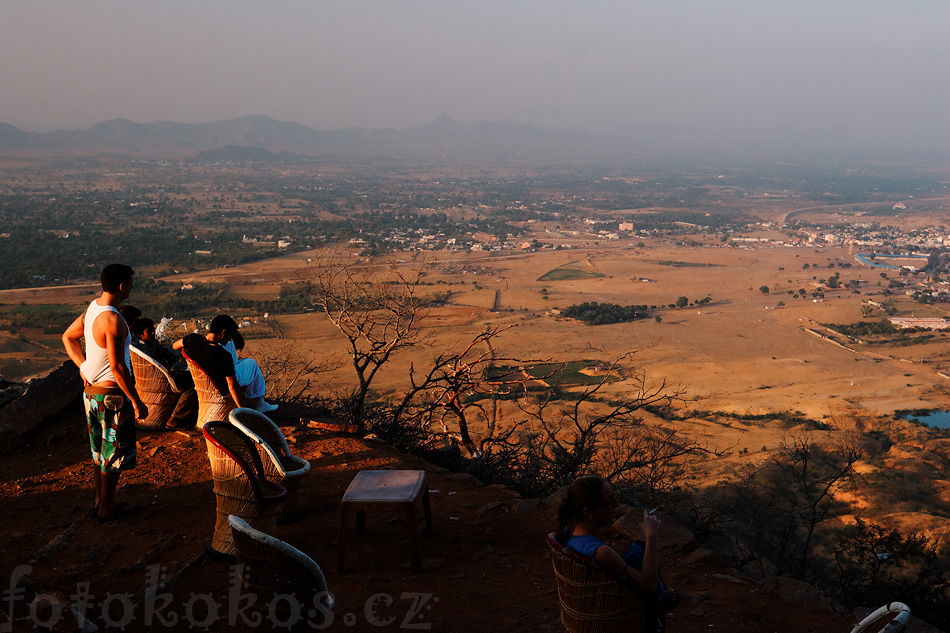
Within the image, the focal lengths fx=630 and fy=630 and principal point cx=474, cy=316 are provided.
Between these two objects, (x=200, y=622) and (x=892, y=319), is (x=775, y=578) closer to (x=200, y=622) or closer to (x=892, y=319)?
(x=200, y=622)

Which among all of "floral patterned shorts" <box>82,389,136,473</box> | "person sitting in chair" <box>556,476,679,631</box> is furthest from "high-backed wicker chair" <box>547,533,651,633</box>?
"floral patterned shorts" <box>82,389,136,473</box>

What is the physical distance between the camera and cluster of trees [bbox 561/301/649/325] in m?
36.4

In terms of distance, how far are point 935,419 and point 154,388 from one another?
25.0 metres

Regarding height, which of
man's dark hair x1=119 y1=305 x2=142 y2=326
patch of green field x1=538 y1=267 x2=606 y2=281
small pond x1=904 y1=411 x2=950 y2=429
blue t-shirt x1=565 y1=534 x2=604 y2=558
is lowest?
small pond x1=904 y1=411 x2=950 y2=429

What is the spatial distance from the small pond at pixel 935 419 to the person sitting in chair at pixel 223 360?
2336cm

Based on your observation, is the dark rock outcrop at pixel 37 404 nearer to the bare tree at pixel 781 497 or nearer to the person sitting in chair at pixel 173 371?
the person sitting in chair at pixel 173 371

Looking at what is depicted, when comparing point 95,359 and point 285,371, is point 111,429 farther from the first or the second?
point 285,371

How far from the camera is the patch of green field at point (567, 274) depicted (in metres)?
49.4

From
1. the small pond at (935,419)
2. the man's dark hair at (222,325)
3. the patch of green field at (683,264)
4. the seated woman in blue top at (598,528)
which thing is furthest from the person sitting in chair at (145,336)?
the patch of green field at (683,264)

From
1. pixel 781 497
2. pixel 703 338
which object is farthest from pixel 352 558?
pixel 703 338

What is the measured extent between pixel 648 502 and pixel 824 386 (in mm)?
23062

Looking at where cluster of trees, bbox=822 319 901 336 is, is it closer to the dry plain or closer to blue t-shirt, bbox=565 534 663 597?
the dry plain

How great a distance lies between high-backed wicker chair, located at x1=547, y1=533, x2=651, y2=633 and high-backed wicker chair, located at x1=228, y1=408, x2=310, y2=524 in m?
2.03

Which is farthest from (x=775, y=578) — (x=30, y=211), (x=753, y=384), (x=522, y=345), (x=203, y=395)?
(x=30, y=211)
